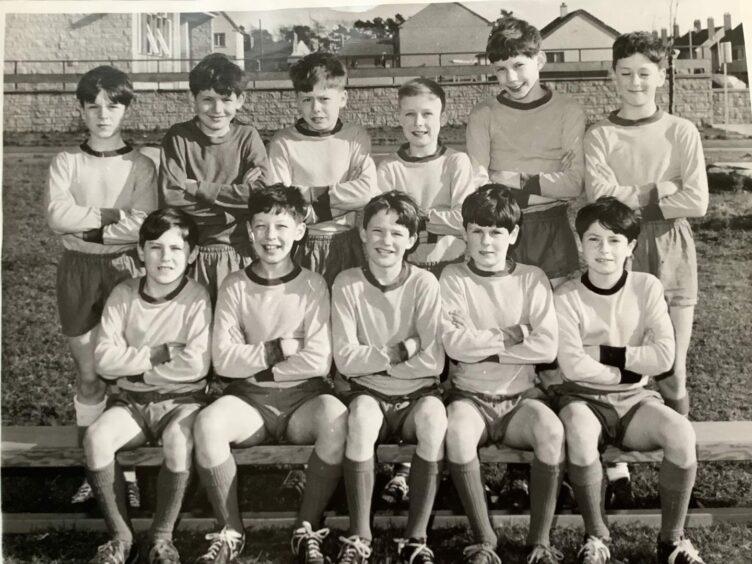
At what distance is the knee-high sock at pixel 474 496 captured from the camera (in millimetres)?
1681

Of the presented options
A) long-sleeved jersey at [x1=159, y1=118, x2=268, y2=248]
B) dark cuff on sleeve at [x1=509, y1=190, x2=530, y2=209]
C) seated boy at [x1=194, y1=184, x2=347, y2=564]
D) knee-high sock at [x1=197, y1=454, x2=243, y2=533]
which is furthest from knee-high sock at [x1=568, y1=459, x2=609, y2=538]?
long-sleeved jersey at [x1=159, y1=118, x2=268, y2=248]

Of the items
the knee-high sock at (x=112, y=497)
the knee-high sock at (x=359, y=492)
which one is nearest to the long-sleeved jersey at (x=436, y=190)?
the knee-high sock at (x=359, y=492)

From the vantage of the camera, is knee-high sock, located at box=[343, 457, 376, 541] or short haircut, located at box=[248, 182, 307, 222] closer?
knee-high sock, located at box=[343, 457, 376, 541]

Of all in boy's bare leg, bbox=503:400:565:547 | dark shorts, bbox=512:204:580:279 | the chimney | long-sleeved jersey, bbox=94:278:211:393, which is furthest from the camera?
the chimney

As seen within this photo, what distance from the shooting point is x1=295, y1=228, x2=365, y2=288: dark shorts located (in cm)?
190

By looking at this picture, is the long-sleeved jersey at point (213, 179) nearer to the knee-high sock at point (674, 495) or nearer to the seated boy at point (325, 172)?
the seated boy at point (325, 172)

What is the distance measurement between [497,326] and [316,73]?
0.83 metres

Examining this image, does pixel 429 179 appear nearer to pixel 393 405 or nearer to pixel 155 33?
pixel 393 405

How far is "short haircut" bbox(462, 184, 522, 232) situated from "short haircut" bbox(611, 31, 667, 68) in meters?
0.50

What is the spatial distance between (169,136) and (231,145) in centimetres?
17

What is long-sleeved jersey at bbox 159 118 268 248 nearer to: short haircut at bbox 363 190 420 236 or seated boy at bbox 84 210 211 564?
seated boy at bbox 84 210 211 564

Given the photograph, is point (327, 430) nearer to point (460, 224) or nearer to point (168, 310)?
point (168, 310)

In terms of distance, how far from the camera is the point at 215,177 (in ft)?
6.28

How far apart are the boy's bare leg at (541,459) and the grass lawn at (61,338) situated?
1.06 feet
